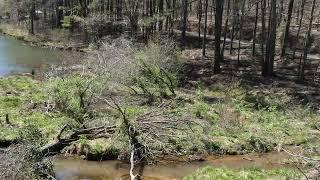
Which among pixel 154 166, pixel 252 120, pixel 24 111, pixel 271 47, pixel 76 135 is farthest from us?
pixel 271 47

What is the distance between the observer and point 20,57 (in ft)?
153

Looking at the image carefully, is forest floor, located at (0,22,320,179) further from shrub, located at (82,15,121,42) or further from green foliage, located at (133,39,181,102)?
shrub, located at (82,15,121,42)

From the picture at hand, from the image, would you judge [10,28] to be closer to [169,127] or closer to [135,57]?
[135,57]

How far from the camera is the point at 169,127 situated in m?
18.5

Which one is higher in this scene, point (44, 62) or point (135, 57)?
point (135, 57)

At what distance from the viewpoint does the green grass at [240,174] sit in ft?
52.3

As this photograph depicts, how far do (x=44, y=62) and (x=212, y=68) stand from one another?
592 inches

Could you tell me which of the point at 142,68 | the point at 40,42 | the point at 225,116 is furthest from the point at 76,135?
the point at 40,42

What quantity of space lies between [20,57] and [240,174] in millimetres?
34578

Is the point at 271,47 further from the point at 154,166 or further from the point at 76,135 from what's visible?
the point at 76,135

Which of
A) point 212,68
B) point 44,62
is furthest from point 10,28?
point 212,68

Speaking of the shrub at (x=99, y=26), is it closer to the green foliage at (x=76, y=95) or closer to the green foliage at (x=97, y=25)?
the green foliage at (x=97, y=25)

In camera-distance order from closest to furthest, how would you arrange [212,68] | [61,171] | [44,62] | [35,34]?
[61,171], [212,68], [44,62], [35,34]

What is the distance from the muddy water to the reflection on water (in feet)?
68.3
